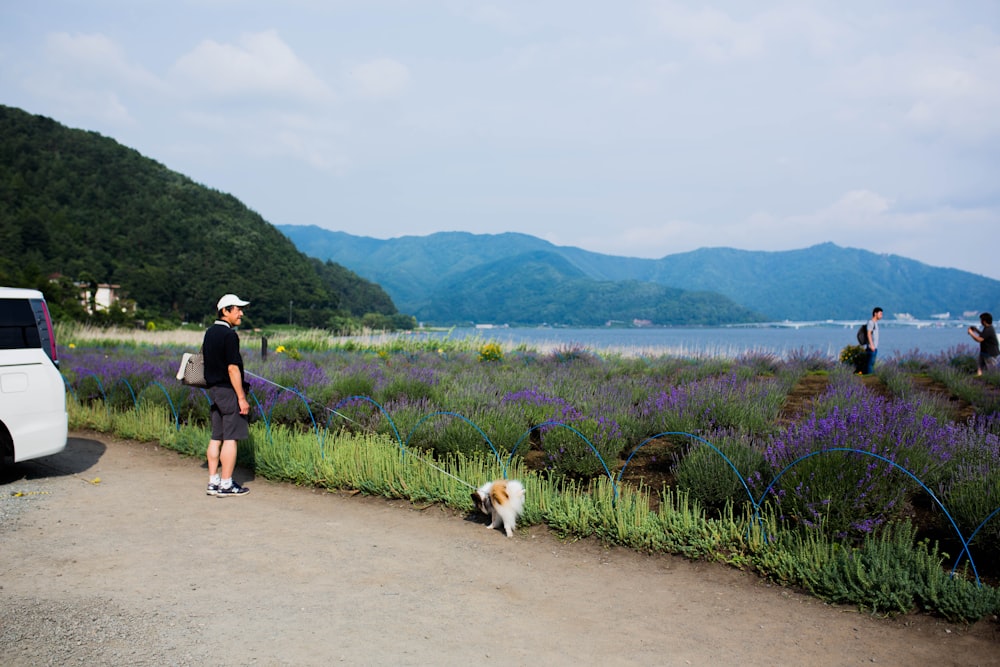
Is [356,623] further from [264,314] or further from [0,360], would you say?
[264,314]

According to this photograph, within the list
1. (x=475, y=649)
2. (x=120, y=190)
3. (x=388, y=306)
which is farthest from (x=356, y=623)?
(x=388, y=306)

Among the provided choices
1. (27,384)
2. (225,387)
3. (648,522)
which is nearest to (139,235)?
(27,384)

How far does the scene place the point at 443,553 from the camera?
5.27 metres

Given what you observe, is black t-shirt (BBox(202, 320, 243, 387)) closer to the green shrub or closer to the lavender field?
the lavender field

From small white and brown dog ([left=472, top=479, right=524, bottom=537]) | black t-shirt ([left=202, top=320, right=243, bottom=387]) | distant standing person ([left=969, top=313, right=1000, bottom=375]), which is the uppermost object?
distant standing person ([left=969, top=313, right=1000, bottom=375])

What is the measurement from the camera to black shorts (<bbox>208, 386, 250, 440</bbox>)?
21.8 feet

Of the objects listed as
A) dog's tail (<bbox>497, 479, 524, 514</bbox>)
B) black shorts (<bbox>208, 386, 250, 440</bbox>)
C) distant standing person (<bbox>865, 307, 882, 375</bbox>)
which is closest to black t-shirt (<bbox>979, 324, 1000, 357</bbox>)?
distant standing person (<bbox>865, 307, 882, 375</bbox>)

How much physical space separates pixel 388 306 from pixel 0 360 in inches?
2864

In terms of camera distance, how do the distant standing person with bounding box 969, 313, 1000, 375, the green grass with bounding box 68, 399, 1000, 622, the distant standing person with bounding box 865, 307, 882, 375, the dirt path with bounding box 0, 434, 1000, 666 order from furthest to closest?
the distant standing person with bounding box 865, 307, 882, 375
the distant standing person with bounding box 969, 313, 1000, 375
the green grass with bounding box 68, 399, 1000, 622
the dirt path with bounding box 0, 434, 1000, 666

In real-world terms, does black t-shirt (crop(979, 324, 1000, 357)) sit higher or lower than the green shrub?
higher

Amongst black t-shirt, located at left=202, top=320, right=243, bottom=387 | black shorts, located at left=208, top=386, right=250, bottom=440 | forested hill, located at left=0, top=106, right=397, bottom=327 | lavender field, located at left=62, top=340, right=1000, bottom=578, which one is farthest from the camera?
forested hill, located at left=0, top=106, right=397, bottom=327

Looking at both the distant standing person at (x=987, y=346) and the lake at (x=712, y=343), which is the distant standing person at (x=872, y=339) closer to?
the distant standing person at (x=987, y=346)

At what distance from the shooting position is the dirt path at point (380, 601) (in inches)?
140

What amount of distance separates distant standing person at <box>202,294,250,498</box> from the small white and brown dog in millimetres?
2489
